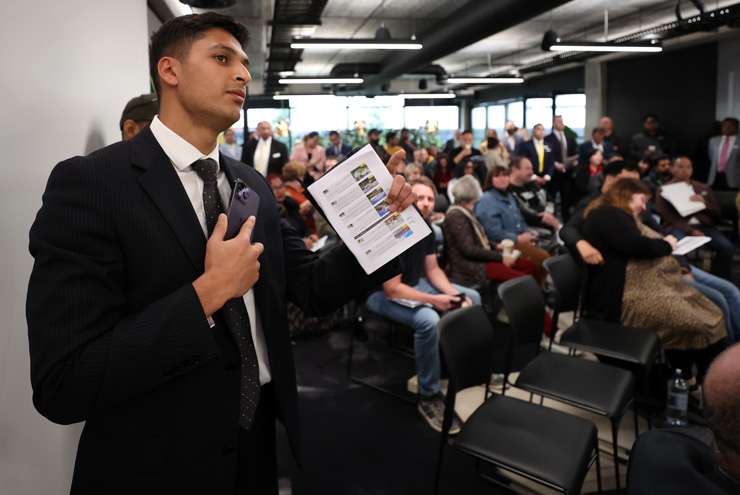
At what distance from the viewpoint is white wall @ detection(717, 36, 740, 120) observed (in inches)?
425

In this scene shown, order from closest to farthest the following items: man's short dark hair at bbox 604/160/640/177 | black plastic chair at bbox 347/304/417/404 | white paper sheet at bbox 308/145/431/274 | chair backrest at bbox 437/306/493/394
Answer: white paper sheet at bbox 308/145/431/274, chair backrest at bbox 437/306/493/394, black plastic chair at bbox 347/304/417/404, man's short dark hair at bbox 604/160/640/177

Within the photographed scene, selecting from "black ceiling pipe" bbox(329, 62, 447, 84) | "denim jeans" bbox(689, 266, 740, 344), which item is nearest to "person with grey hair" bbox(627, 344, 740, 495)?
"denim jeans" bbox(689, 266, 740, 344)

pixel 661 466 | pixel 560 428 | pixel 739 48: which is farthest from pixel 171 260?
pixel 739 48

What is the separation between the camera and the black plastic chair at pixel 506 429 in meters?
1.96

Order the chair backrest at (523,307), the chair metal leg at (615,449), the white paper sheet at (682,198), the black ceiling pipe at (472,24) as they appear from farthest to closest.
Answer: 1. the black ceiling pipe at (472,24)
2. the white paper sheet at (682,198)
3. the chair backrest at (523,307)
4. the chair metal leg at (615,449)

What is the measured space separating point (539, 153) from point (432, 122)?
37.0 ft

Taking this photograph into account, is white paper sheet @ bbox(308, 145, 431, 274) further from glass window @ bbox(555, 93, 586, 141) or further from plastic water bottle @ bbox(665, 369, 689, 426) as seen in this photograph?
glass window @ bbox(555, 93, 586, 141)

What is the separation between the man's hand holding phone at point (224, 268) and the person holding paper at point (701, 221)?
4.89m

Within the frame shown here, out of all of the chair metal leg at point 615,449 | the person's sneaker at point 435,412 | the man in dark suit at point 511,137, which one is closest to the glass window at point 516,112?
the man in dark suit at point 511,137

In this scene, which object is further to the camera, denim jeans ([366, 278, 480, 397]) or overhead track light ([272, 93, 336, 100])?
overhead track light ([272, 93, 336, 100])

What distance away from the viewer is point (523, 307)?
2.87 metres

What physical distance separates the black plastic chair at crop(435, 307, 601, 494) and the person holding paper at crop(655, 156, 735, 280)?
136 inches

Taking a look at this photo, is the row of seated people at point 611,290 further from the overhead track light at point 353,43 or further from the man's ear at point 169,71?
the overhead track light at point 353,43

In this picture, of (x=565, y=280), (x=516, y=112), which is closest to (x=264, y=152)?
(x=565, y=280)
